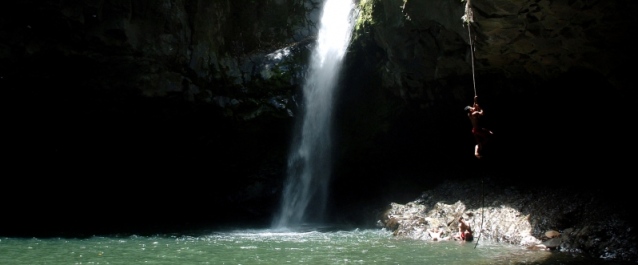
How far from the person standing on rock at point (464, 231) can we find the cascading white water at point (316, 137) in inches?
249

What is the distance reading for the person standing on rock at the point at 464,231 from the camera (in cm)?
1130

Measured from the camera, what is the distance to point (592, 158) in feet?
39.7

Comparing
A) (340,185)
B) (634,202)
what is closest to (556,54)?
(634,202)

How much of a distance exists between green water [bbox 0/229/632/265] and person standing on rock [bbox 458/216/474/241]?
33 centimetres

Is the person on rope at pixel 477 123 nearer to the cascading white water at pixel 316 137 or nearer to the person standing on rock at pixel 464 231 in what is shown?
the person standing on rock at pixel 464 231

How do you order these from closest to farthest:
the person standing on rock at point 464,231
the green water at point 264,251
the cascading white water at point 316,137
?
the green water at point 264,251 < the person standing on rock at point 464,231 < the cascading white water at point 316,137

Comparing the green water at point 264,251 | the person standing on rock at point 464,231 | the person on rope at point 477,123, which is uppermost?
the person on rope at point 477,123

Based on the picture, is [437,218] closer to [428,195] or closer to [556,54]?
[428,195]

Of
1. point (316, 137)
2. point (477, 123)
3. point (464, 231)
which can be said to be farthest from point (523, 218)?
point (316, 137)

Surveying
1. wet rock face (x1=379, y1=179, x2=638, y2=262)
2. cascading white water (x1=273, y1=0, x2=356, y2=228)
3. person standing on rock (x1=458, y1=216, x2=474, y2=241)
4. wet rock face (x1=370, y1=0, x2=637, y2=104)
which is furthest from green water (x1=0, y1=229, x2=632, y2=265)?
cascading white water (x1=273, y1=0, x2=356, y2=228)

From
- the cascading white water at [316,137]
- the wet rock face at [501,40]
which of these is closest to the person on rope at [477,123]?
the wet rock face at [501,40]

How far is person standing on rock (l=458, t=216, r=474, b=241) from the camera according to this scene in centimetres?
1130

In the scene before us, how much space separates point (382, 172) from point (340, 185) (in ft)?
5.07

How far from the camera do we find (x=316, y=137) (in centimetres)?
1708
